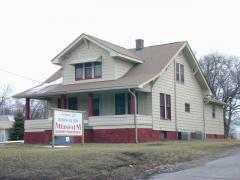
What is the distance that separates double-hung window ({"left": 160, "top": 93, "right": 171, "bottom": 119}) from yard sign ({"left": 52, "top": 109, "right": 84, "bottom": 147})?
980cm

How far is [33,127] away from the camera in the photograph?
100 ft

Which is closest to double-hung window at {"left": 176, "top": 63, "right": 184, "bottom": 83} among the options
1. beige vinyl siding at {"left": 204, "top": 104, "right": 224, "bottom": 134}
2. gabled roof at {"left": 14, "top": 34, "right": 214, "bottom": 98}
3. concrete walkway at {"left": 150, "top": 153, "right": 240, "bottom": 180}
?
gabled roof at {"left": 14, "top": 34, "right": 214, "bottom": 98}

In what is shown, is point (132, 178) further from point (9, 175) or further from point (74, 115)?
point (74, 115)

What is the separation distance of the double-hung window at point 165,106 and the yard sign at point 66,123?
32.2 ft

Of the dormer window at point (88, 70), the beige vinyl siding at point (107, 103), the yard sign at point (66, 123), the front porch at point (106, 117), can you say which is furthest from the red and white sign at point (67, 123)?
the dormer window at point (88, 70)

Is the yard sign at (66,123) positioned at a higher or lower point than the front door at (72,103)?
lower

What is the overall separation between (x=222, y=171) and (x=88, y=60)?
17824mm

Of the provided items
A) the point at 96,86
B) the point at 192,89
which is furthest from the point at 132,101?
the point at 192,89

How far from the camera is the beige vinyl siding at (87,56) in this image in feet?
95.7

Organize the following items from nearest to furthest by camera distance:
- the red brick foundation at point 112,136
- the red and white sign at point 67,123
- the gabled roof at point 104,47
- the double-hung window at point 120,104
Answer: the red and white sign at point 67,123
the red brick foundation at point 112,136
the gabled roof at point 104,47
the double-hung window at point 120,104

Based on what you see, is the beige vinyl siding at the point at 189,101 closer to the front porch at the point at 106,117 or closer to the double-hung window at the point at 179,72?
the double-hung window at the point at 179,72

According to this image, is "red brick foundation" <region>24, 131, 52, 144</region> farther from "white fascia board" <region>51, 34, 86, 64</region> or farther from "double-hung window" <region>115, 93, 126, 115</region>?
"white fascia board" <region>51, 34, 86, 64</region>

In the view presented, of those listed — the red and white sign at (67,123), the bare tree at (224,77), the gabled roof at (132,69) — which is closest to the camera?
the red and white sign at (67,123)

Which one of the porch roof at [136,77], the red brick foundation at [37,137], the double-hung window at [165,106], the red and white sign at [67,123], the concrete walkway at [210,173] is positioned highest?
the porch roof at [136,77]
